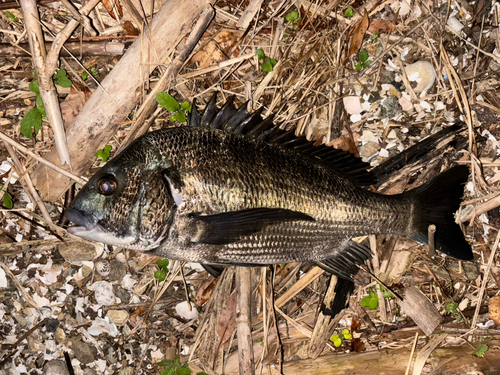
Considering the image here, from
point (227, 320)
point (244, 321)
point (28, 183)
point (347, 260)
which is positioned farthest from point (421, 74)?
point (28, 183)

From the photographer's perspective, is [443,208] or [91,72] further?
[91,72]

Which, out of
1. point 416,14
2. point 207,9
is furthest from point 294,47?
point 416,14

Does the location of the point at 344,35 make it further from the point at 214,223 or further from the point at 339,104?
the point at 214,223

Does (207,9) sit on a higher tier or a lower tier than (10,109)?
higher

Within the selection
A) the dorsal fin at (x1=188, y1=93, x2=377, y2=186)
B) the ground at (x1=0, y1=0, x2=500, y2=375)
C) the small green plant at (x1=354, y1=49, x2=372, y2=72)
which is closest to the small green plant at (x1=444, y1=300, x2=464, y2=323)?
the ground at (x1=0, y1=0, x2=500, y2=375)

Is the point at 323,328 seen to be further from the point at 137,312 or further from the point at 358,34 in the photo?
the point at 358,34

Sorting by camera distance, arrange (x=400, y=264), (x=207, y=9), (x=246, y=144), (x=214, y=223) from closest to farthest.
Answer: (x=214, y=223)
(x=246, y=144)
(x=207, y=9)
(x=400, y=264)
